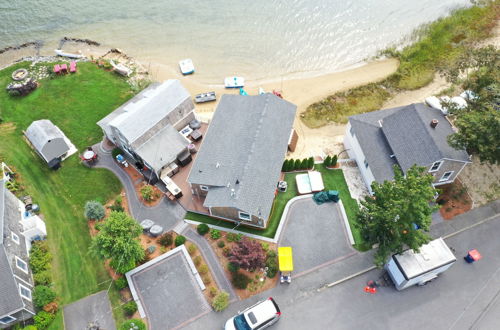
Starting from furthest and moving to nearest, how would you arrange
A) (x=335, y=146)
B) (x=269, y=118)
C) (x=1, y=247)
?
(x=335, y=146) < (x=269, y=118) < (x=1, y=247)

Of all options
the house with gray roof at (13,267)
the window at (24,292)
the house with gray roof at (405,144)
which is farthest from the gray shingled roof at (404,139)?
the house with gray roof at (13,267)

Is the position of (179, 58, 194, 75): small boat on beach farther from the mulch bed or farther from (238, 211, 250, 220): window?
the mulch bed

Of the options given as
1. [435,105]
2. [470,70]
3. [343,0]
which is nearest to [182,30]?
[343,0]

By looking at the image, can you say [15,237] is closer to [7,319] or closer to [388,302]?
[7,319]

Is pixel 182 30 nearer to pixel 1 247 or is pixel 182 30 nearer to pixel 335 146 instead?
pixel 335 146

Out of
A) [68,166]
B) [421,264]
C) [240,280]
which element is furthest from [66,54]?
[421,264]

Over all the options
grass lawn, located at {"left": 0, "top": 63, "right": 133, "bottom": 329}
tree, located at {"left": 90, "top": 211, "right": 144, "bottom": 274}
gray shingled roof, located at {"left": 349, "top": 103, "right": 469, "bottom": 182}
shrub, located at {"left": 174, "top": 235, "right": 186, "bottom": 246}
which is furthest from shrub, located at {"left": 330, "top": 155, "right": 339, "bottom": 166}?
grass lawn, located at {"left": 0, "top": 63, "right": 133, "bottom": 329}
